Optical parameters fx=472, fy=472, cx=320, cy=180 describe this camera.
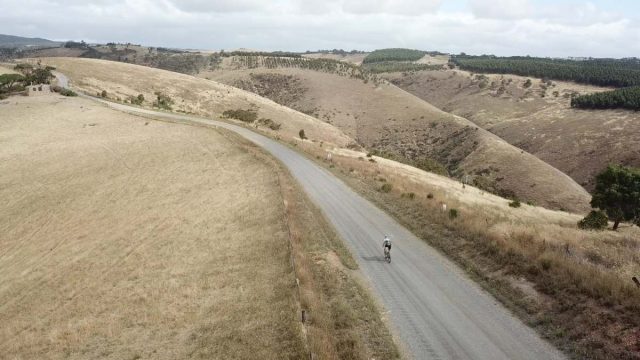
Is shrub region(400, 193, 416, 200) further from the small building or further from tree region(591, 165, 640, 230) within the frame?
the small building

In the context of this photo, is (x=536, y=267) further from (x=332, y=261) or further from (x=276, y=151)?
(x=276, y=151)

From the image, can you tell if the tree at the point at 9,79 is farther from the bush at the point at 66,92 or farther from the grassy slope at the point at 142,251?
the grassy slope at the point at 142,251

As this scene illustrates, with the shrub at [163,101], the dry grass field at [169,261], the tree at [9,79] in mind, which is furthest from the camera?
the shrub at [163,101]

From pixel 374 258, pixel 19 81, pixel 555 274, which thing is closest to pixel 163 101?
pixel 19 81

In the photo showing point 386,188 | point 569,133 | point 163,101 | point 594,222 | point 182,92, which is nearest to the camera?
point 386,188

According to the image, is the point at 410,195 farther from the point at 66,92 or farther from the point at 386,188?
the point at 66,92

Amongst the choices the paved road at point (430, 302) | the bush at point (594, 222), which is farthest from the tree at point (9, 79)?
the bush at point (594, 222)
